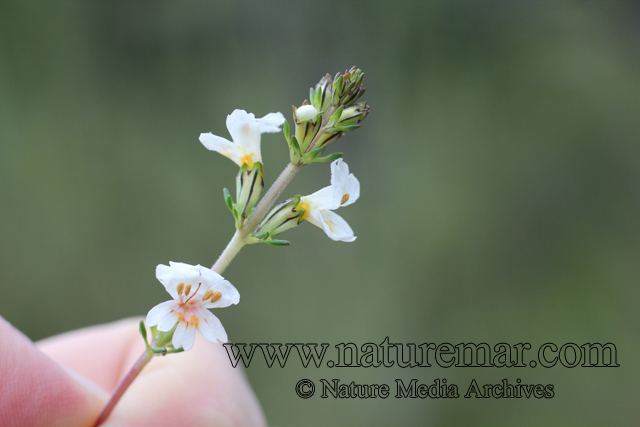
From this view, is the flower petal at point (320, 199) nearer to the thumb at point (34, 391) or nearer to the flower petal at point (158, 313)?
the flower petal at point (158, 313)

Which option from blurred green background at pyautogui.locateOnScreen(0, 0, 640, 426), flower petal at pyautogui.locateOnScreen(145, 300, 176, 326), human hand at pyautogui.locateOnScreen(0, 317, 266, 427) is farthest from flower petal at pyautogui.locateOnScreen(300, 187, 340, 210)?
blurred green background at pyautogui.locateOnScreen(0, 0, 640, 426)

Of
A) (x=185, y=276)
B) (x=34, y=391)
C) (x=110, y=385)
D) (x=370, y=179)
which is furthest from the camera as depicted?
(x=370, y=179)

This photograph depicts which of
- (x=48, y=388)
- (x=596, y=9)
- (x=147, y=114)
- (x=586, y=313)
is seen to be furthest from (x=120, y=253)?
(x=596, y=9)

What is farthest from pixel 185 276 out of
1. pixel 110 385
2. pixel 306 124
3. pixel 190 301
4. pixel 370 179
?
pixel 370 179

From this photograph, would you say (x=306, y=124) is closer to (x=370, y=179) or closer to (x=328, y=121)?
(x=328, y=121)

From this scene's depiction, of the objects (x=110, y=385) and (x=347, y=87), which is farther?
(x=110, y=385)

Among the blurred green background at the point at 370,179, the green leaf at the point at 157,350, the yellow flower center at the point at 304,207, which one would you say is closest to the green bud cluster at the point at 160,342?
the green leaf at the point at 157,350

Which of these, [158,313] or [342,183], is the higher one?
[342,183]
